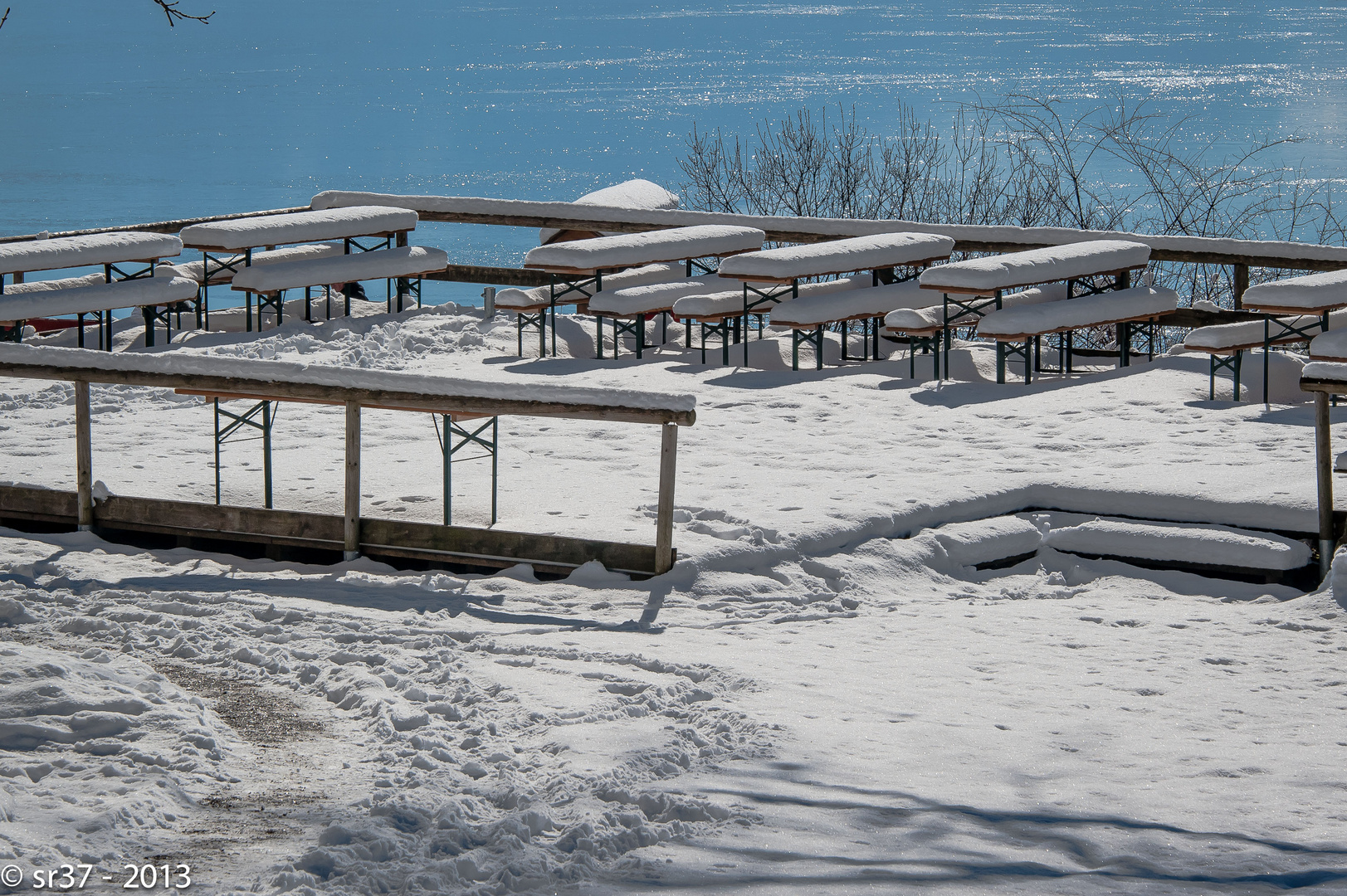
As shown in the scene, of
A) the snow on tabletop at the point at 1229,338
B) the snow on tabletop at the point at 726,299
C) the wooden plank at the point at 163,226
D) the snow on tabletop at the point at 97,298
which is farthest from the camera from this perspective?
the wooden plank at the point at 163,226

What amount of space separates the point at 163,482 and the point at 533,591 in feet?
10.1

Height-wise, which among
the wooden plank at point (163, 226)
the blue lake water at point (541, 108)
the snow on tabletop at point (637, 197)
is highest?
the blue lake water at point (541, 108)

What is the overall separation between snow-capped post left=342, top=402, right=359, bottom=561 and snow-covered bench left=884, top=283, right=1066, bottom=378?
6142 millimetres

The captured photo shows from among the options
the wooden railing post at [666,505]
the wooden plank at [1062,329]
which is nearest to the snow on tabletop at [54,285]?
the wooden plank at [1062,329]

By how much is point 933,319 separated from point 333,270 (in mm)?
5884

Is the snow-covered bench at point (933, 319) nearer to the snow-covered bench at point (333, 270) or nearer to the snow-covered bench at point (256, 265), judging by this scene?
the snow-covered bench at point (333, 270)

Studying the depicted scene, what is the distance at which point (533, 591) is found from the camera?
6.85 m

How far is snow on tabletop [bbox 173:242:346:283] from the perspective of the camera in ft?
47.4

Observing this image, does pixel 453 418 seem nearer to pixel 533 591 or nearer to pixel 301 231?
pixel 533 591

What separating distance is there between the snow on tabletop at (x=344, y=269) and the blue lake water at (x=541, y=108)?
32212 millimetres

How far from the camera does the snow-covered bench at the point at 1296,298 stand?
35.6ft

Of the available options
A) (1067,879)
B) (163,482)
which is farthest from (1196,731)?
(163,482)

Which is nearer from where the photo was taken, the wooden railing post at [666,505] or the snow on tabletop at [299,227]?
the wooden railing post at [666,505]

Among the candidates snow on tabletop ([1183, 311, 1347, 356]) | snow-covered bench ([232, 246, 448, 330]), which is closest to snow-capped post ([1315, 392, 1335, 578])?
snow on tabletop ([1183, 311, 1347, 356])
